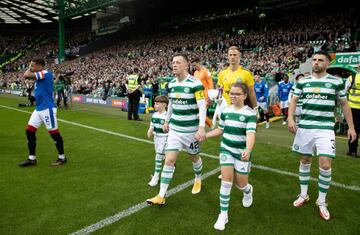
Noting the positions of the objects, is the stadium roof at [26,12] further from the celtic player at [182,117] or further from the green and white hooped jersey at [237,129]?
the green and white hooped jersey at [237,129]

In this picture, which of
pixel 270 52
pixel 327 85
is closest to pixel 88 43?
pixel 270 52

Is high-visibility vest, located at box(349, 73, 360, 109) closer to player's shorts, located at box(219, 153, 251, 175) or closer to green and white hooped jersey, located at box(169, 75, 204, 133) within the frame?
green and white hooped jersey, located at box(169, 75, 204, 133)

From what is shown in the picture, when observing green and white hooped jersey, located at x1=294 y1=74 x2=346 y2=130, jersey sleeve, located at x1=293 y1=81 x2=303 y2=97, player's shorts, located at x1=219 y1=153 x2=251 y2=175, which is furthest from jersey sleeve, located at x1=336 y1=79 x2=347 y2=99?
player's shorts, located at x1=219 y1=153 x2=251 y2=175

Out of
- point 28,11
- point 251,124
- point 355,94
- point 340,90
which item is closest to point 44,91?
point 251,124

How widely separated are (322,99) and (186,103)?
181 cm

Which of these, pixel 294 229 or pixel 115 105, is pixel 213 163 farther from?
pixel 115 105

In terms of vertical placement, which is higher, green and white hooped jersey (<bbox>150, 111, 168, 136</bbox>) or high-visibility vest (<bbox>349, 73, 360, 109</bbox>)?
high-visibility vest (<bbox>349, 73, 360, 109</bbox>)

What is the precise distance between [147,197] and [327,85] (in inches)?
119

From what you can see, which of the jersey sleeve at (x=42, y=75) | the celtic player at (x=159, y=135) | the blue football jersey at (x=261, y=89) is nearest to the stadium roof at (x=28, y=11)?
the blue football jersey at (x=261, y=89)

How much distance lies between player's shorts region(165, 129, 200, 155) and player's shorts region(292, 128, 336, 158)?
1.43m

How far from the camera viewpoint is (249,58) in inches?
854

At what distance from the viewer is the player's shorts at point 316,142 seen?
3.78 m

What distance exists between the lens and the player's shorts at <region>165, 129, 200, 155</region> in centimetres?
425

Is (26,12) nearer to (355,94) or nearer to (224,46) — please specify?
(224,46)
